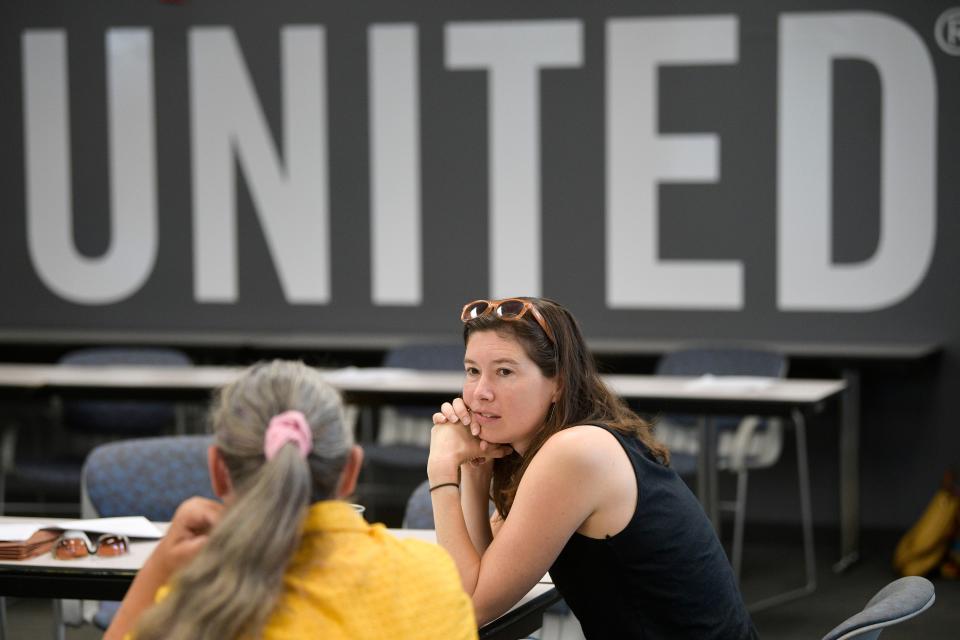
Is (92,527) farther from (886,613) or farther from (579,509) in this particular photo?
(886,613)

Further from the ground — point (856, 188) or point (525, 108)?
point (525, 108)

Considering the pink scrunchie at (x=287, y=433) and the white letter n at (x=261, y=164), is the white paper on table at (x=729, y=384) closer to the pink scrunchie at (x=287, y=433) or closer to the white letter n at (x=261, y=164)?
the white letter n at (x=261, y=164)

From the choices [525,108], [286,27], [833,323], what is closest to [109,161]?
[286,27]

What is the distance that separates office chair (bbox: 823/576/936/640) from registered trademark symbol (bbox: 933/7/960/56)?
461 cm

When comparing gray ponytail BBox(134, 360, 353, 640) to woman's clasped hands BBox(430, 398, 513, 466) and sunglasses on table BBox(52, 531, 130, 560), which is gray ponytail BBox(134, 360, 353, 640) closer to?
woman's clasped hands BBox(430, 398, 513, 466)

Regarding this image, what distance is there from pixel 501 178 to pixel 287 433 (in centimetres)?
541

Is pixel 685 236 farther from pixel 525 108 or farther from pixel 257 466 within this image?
pixel 257 466

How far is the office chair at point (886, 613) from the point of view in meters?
2.05

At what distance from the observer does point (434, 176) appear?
6.96m

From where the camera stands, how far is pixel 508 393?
2.42 meters

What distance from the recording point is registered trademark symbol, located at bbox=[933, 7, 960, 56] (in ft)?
20.5

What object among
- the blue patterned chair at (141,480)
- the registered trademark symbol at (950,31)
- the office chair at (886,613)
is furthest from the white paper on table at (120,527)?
the registered trademark symbol at (950,31)

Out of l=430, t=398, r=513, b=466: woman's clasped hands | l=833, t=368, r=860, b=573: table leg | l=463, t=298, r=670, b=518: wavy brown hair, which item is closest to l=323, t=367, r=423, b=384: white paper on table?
l=833, t=368, r=860, b=573: table leg

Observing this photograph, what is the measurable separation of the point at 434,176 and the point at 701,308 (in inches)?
61.6
